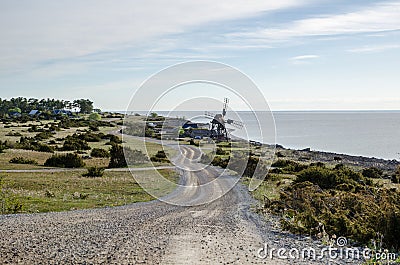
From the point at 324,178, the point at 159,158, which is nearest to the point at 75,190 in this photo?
the point at 324,178

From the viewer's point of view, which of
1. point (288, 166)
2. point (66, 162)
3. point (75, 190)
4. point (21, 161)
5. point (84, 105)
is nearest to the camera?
point (75, 190)

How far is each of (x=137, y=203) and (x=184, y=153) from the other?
17.6 m

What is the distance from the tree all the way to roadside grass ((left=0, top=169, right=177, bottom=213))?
12744 centimetres

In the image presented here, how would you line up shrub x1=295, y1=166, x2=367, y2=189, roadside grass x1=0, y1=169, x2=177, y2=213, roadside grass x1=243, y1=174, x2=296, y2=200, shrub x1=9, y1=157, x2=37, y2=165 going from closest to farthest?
roadside grass x1=0, y1=169, x2=177, y2=213 → roadside grass x1=243, y1=174, x2=296, y2=200 → shrub x1=295, y1=166, x2=367, y2=189 → shrub x1=9, y1=157, x2=37, y2=165

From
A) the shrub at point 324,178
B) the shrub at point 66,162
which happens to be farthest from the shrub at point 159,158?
the shrub at point 324,178

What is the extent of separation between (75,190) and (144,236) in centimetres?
1294

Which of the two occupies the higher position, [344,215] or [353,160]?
[344,215]

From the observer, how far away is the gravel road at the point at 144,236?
10180mm

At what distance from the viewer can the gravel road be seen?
10180mm

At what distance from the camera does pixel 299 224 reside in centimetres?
1384

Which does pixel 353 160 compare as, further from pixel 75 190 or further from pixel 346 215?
pixel 346 215

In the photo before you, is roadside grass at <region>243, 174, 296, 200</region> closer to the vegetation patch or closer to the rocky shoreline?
the vegetation patch

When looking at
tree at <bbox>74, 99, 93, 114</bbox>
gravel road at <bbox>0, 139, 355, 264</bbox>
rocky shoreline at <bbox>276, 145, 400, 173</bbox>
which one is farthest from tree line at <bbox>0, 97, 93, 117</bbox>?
gravel road at <bbox>0, 139, 355, 264</bbox>

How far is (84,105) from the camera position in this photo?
15950cm
